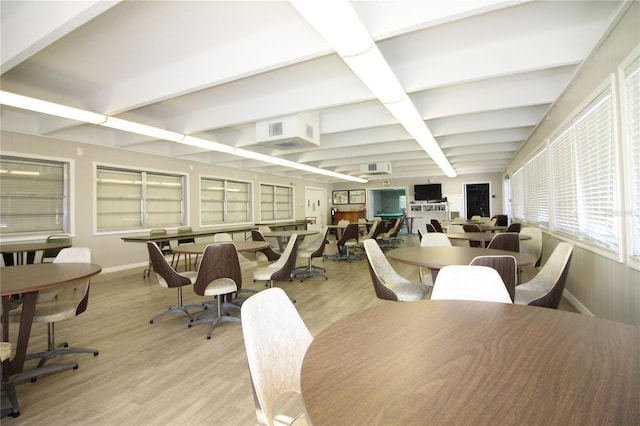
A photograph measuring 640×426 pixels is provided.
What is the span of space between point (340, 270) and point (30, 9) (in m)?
5.32

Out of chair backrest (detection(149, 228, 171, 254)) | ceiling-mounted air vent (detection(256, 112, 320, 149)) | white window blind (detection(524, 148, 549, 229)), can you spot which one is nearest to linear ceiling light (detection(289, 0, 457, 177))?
ceiling-mounted air vent (detection(256, 112, 320, 149))

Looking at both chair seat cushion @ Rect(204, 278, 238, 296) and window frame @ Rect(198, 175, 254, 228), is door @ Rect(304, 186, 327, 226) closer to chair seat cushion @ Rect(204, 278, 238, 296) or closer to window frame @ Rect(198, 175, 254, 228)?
window frame @ Rect(198, 175, 254, 228)

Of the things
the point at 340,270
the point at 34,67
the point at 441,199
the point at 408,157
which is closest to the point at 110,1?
the point at 34,67

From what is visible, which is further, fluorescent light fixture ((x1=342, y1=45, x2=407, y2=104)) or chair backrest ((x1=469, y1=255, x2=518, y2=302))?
fluorescent light fixture ((x1=342, y1=45, x2=407, y2=104))

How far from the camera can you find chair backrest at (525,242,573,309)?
2.09m

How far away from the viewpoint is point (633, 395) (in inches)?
25.5

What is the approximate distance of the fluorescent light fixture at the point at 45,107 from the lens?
3422mm

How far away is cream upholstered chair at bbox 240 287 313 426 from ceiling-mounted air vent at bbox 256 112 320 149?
3872mm

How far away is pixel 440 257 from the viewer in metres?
2.56

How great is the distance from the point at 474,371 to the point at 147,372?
7.88 ft

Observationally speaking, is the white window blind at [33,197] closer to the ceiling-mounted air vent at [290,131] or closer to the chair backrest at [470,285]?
the ceiling-mounted air vent at [290,131]

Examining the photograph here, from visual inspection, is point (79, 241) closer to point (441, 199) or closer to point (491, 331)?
point (491, 331)

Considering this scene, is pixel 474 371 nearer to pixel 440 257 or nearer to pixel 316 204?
pixel 440 257

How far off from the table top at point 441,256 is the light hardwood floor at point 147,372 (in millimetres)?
1165
